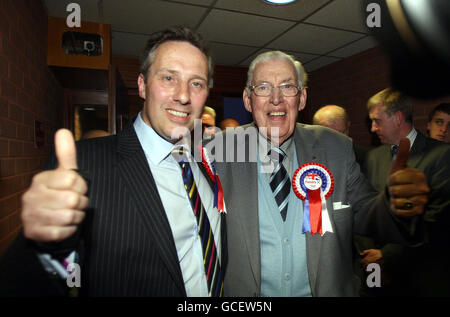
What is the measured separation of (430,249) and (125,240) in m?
2.26

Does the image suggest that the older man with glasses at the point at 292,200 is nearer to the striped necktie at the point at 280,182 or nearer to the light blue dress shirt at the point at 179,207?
the striped necktie at the point at 280,182

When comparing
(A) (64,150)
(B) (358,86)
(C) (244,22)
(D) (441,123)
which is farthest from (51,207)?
(B) (358,86)

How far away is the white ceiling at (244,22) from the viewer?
2.85m

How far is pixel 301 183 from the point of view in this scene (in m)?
1.26

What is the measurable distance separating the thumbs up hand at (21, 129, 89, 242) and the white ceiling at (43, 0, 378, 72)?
2.74 metres

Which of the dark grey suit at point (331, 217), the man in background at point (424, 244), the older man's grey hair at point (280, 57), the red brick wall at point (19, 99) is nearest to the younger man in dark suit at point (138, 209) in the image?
the dark grey suit at point (331, 217)

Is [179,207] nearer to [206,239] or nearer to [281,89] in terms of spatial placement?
[206,239]

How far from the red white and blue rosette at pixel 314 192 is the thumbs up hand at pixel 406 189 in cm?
28

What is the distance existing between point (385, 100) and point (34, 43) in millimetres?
3463

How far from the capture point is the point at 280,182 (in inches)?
50.7

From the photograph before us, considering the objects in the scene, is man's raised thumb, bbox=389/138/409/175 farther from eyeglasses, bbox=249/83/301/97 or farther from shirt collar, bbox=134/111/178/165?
shirt collar, bbox=134/111/178/165
